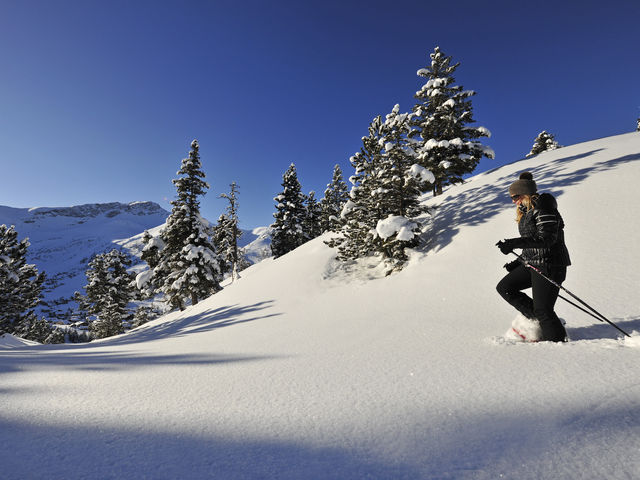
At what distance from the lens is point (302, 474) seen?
1.28 meters

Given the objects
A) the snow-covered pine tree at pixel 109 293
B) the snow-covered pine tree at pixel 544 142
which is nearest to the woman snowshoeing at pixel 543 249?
the snow-covered pine tree at pixel 109 293

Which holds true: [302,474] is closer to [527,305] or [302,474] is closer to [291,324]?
[527,305]

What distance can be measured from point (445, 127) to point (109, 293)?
122 feet

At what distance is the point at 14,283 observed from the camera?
17516mm

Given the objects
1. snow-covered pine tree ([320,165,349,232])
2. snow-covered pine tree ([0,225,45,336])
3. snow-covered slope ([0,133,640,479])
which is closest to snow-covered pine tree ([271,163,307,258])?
snow-covered pine tree ([320,165,349,232])

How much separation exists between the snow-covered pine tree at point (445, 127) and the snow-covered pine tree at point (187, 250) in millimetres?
15453

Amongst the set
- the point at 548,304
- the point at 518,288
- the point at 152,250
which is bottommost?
the point at 548,304

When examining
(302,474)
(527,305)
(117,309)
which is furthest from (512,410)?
(117,309)

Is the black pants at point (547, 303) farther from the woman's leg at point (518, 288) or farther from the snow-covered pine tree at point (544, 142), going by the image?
the snow-covered pine tree at point (544, 142)

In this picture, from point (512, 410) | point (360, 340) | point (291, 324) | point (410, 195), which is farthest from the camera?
point (410, 195)

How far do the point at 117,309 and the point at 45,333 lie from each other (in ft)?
96.5

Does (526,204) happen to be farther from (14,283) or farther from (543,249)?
(14,283)

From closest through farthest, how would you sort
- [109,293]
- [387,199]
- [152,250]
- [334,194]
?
[387,199]
[152,250]
[109,293]
[334,194]

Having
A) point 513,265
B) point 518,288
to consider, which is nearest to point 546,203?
point 513,265
